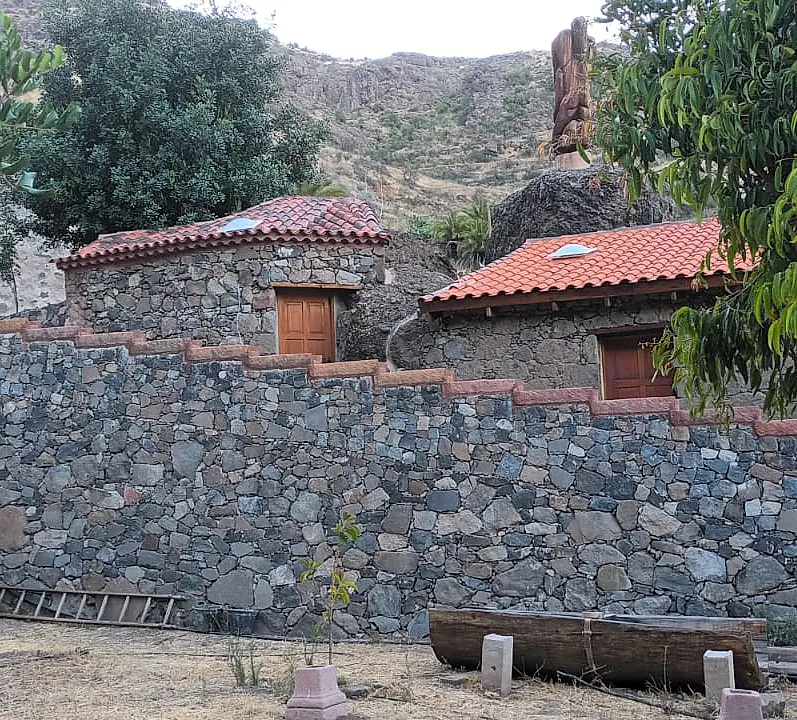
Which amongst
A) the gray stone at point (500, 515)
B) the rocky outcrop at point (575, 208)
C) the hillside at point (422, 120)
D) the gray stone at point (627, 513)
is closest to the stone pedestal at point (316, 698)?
the gray stone at point (500, 515)

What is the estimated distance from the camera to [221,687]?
788 cm

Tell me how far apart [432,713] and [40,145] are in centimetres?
1408

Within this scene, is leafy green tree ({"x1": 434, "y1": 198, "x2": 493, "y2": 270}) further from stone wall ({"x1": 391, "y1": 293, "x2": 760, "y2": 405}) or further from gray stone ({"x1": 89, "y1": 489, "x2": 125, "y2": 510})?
gray stone ({"x1": 89, "y1": 489, "x2": 125, "y2": 510})

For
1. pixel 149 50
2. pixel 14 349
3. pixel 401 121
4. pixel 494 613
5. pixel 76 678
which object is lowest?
pixel 76 678

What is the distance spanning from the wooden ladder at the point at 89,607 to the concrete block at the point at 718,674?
6282mm

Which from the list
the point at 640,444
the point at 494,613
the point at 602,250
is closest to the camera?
the point at 494,613

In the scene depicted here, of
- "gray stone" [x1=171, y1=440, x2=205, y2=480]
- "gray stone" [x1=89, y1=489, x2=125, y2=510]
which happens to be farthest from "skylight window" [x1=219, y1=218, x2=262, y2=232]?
"gray stone" [x1=89, y1=489, x2=125, y2=510]

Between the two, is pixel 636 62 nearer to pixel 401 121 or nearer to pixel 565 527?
pixel 565 527

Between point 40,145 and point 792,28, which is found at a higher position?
point 40,145

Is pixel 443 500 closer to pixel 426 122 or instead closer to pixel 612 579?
pixel 612 579

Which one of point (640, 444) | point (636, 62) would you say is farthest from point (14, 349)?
point (636, 62)

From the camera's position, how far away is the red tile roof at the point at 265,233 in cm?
1388

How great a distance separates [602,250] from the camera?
1401cm

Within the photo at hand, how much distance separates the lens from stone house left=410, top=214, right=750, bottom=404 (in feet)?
40.1
